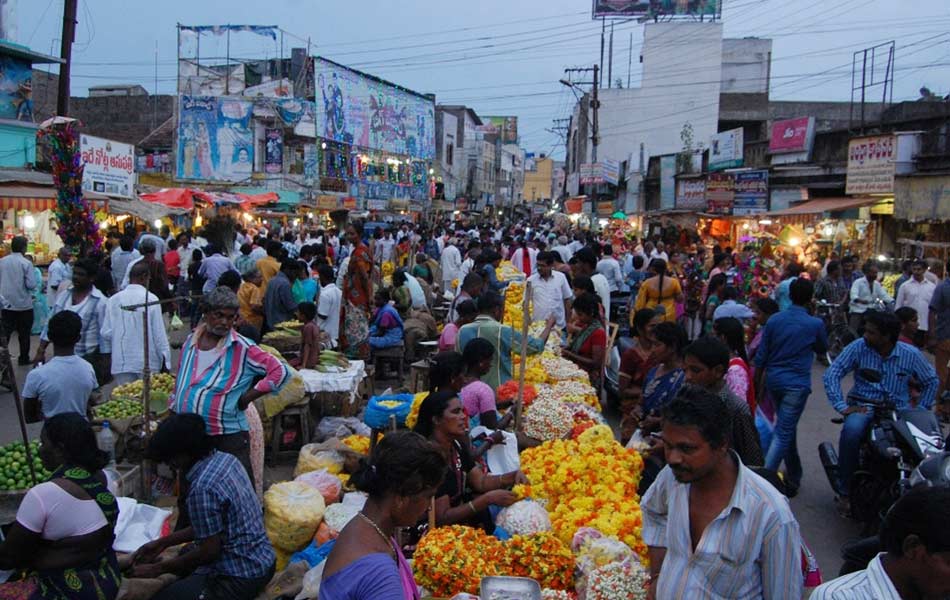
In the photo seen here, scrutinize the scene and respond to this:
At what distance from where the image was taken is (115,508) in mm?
3914

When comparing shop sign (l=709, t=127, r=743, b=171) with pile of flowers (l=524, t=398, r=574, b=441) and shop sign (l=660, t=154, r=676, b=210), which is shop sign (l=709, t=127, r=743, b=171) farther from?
pile of flowers (l=524, t=398, r=574, b=441)

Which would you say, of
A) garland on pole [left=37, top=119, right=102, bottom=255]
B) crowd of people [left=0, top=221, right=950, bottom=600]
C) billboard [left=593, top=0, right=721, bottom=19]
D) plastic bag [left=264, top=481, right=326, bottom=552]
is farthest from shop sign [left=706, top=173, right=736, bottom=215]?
billboard [left=593, top=0, right=721, bottom=19]

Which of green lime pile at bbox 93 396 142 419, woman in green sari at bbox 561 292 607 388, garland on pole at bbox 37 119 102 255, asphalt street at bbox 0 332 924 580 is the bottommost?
asphalt street at bbox 0 332 924 580

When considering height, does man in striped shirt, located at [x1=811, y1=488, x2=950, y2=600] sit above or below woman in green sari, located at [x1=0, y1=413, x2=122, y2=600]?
above

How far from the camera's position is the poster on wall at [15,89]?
67.6ft

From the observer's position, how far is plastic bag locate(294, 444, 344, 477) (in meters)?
7.06

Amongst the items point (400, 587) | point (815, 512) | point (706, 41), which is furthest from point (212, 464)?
point (706, 41)

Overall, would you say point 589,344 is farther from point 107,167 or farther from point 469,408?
point 107,167

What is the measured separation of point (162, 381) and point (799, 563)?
7295 millimetres

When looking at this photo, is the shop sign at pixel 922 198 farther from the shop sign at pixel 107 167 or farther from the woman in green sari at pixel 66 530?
the shop sign at pixel 107 167

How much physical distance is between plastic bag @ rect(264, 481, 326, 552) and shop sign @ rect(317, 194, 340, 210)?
3349 centimetres

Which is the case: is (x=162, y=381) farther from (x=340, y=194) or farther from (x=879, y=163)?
(x=340, y=194)

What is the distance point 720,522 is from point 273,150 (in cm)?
Answer: 3798

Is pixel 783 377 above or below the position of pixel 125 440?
above
